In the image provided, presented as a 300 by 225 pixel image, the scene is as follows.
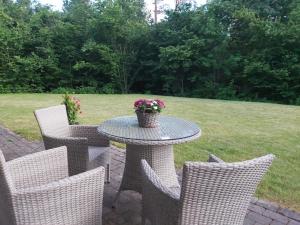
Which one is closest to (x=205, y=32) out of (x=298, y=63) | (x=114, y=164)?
(x=298, y=63)

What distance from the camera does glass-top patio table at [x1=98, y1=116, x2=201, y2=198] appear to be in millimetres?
2316

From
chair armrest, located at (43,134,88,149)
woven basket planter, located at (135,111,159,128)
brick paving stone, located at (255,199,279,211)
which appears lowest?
brick paving stone, located at (255,199,279,211)

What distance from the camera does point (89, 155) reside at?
8.97 ft

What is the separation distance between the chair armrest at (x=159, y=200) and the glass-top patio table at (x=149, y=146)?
460 millimetres

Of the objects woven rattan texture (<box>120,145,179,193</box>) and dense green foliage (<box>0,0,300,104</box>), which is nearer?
woven rattan texture (<box>120,145,179,193</box>)

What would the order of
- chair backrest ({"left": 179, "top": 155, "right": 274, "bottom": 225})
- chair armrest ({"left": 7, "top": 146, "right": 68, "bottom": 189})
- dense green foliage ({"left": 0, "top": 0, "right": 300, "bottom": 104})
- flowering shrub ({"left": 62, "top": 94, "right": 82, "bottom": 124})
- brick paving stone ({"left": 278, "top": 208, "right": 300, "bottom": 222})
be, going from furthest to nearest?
dense green foliage ({"left": 0, "top": 0, "right": 300, "bottom": 104}) < flowering shrub ({"left": 62, "top": 94, "right": 82, "bottom": 124}) < brick paving stone ({"left": 278, "top": 208, "right": 300, "bottom": 222}) < chair armrest ({"left": 7, "top": 146, "right": 68, "bottom": 189}) < chair backrest ({"left": 179, "top": 155, "right": 274, "bottom": 225})

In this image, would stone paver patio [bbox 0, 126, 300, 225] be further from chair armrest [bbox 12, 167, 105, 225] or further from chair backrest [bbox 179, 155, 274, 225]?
chair backrest [bbox 179, 155, 274, 225]

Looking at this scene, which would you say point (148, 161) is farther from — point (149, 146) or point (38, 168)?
point (38, 168)

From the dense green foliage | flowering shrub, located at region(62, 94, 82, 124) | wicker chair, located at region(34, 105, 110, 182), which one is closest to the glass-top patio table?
wicker chair, located at region(34, 105, 110, 182)

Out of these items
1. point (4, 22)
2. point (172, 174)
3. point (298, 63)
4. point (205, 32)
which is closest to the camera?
point (172, 174)

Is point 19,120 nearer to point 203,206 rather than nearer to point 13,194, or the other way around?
point 13,194

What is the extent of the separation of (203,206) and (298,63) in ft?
38.0

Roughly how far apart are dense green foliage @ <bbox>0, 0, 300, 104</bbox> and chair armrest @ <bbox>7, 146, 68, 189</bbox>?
10.9 meters

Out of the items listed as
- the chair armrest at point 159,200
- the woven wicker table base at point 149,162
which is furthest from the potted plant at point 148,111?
the chair armrest at point 159,200
